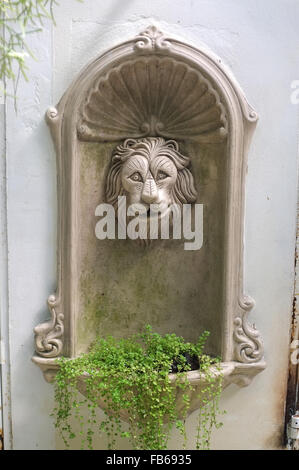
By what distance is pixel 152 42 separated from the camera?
195 centimetres

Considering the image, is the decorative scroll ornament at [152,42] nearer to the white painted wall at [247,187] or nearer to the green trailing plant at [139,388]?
the white painted wall at [247,187]

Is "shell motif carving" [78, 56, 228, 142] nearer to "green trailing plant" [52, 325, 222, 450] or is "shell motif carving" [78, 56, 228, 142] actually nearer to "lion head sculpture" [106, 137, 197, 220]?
"lion head sculpture" [106, 137, 197, 220]

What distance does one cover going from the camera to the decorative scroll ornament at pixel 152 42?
1.94m

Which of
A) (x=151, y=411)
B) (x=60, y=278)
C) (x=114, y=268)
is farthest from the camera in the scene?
(x=114, y=268)

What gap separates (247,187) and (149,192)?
17.2 inches

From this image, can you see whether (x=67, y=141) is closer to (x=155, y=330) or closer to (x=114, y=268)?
(x=114, y=268)

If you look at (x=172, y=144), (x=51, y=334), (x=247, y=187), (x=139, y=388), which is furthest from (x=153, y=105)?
(x=139, y=388)

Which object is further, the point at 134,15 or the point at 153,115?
the point at 153,115

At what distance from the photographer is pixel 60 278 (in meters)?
2.08

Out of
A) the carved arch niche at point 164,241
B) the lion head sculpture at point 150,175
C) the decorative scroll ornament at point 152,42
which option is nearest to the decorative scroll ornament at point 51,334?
the carved arch niche at point 164,241

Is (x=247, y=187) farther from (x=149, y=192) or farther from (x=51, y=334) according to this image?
(x=51, y=334)
